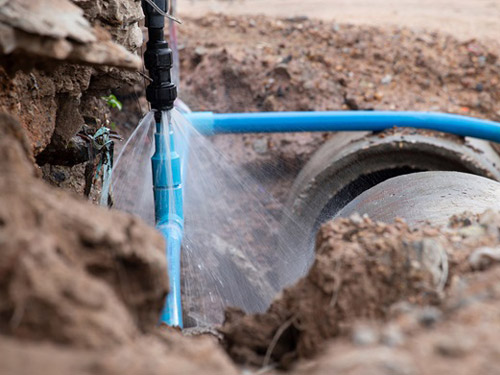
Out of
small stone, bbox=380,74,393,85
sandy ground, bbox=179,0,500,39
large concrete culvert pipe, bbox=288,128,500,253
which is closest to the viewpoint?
large concrete culvert pipe, bbox=288,128,500,253

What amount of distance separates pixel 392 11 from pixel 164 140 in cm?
354

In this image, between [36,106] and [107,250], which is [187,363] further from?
[36,106]

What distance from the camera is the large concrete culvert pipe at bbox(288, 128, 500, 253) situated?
2.80 metres

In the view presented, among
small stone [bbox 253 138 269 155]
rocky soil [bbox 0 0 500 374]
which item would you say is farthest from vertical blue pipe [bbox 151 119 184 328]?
small stone [bbox 253 138 269 155]

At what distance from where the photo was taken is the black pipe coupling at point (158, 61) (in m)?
2.17

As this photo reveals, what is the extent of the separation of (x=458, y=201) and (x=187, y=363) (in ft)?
4.01

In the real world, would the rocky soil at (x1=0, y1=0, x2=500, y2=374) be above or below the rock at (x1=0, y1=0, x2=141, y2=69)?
below

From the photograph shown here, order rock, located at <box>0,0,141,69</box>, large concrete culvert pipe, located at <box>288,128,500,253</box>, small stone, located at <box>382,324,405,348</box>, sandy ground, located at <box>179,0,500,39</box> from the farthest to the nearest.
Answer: sandy ground, located at <box>179,0,500,39</box> < large concrete culvert pipe, located at <box>288,128,500,253</box> < rock, located at <box>0,0,141,69</box> < small stone, located at <box>382,324,405,348</box>

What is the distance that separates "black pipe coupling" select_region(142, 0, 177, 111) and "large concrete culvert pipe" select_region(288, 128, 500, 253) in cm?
98

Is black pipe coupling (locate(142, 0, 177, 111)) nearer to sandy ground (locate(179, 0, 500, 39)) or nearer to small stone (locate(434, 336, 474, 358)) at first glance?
small stone (locate(434, 336, 474, 358))

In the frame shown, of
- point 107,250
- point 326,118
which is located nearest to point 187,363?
point 107,250

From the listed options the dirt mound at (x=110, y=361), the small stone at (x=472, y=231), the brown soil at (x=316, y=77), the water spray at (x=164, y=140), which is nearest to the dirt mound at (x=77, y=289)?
the dirt mound at (x=110, y=361)

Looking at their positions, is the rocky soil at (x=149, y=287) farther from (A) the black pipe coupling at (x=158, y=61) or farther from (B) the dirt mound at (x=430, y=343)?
(A) the black pipe coupling at (x=158, y=61)

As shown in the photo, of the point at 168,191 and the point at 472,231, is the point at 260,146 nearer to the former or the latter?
the point at 168,191
